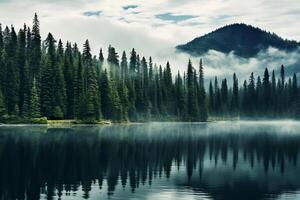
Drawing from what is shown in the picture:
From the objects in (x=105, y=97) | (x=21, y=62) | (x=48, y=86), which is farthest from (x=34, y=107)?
(x=105, y=97)

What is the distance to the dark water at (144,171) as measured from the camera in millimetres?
42625

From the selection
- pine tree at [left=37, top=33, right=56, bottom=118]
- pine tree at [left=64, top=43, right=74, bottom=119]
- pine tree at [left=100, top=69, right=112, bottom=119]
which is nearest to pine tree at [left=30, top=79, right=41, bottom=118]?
pine tree at [left=37, top=33, right=56, bottom=118]

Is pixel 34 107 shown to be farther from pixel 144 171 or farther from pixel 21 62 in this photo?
pixel 144 171

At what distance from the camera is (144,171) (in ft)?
179

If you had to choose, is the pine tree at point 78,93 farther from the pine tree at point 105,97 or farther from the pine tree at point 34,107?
the pine tree at point 34,107

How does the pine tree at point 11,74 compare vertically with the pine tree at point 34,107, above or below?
above

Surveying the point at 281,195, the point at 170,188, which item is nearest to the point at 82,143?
the point at 170,188

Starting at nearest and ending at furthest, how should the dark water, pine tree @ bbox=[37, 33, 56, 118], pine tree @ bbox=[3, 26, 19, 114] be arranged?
Result: the dark water < pine tree @ bbox=[37, 33, 56, 118] < pine tree @ bbox=[3, 26, 19, 114]

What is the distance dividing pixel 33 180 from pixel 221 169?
71.3ft

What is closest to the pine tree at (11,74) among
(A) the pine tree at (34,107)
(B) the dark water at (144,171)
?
(A) the pine tree at (34,107)

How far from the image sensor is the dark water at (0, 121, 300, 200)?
4262cm

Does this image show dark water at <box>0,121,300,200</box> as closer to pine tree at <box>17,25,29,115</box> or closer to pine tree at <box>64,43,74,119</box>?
pine tree at <box>64,43,74,119</box>

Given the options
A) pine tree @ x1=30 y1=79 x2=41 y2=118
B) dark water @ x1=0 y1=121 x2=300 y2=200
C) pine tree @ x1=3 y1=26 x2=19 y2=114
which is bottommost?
dark water @ x1=0 y1=121 x2=300 y2=200

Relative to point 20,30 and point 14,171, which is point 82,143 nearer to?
point 14,171
